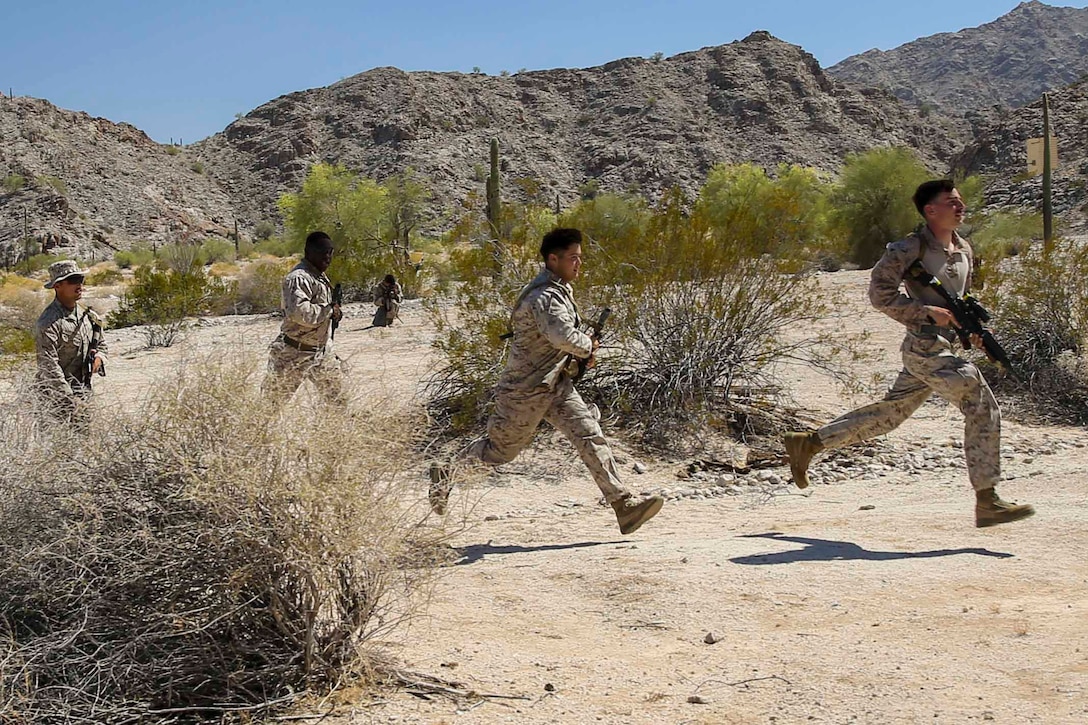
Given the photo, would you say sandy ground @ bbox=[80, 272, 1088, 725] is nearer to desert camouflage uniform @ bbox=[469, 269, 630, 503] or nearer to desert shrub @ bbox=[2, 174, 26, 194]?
desert camouflage uniform @ bbox=[469, 269, 630, 503]

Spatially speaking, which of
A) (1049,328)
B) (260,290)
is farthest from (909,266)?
(260,290)

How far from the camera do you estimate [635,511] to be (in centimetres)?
600

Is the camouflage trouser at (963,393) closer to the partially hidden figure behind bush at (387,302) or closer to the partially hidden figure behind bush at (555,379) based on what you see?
the partially hidden figure behind bush at (555,379)

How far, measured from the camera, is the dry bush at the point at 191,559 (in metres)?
3.44

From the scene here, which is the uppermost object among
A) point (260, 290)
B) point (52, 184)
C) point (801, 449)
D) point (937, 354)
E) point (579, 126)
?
point (579, 126)

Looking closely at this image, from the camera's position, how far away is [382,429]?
396 centimetres

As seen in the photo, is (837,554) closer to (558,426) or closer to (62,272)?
(558,426)

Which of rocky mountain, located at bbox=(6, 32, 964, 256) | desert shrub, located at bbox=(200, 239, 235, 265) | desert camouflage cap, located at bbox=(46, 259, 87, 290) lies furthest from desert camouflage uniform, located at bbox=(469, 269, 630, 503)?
rocky mountain, located at bbox=(6, 32, 964, 256)

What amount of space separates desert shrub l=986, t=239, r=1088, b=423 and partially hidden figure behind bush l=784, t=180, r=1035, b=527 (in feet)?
13.0

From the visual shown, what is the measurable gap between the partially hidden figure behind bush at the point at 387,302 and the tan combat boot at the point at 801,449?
1291cm

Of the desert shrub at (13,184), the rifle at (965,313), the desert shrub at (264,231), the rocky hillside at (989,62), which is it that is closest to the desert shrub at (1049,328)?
the rifle at (965,313)

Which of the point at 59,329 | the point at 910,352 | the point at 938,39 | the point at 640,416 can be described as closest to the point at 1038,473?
the point at 910,352

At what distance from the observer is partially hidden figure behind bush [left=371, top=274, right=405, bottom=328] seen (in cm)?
1905

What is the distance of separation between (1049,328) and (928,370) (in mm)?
5109
